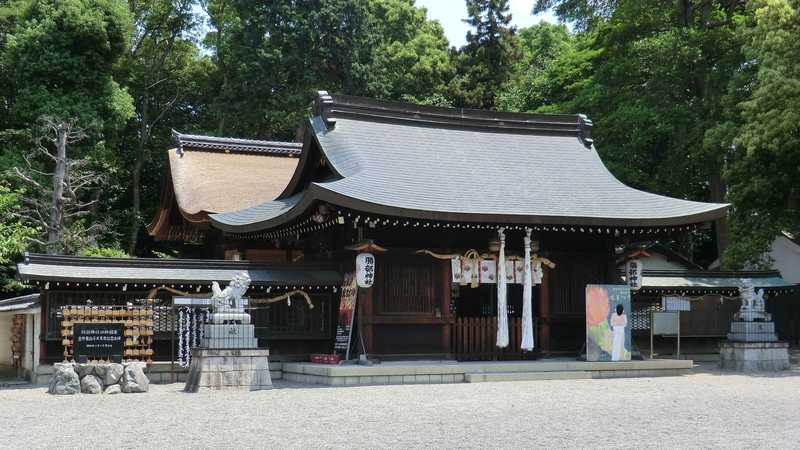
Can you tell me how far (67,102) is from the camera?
3028 cm

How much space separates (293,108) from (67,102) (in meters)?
8.14

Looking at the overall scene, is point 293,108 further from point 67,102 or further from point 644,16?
point 644,16

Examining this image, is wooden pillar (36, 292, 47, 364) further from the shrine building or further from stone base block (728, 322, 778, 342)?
stone base block (728, 322, 778, 342)

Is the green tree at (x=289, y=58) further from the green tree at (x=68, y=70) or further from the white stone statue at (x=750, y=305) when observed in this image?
the white stone statue at (x=750, y=305)

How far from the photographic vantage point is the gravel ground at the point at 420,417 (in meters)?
9.85

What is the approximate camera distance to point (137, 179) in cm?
A: 3562

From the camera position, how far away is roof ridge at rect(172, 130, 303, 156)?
89.7ft

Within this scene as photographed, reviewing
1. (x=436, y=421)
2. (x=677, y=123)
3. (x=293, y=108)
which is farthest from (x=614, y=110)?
(x=436, y=421)

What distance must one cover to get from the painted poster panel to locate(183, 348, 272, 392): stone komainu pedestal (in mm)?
6769

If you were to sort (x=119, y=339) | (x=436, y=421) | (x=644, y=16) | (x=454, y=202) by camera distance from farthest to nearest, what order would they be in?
(x=644, y=16) < (x=454, y=202) < (x=119, y=339) < (x=436, y=421)

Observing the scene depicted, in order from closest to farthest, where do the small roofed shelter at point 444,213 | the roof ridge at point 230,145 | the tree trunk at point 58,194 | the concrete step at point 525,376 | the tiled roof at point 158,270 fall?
1. the tiled roof at point 158,270
2. the concrete step at point 525,376
3. the small roofed shelter at point 444,213
4. the tree trunk at point 58,194
5. the roof ridge at point 230,145

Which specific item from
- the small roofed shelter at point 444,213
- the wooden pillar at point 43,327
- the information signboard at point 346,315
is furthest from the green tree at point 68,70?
the information signboard at point 346,315

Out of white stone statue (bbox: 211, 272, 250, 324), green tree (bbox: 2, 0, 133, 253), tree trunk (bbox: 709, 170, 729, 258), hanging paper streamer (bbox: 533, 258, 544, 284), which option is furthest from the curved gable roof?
green tree (bbox: 2, 0, 133, 253)

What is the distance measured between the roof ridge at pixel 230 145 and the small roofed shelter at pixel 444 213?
21.5 ft
